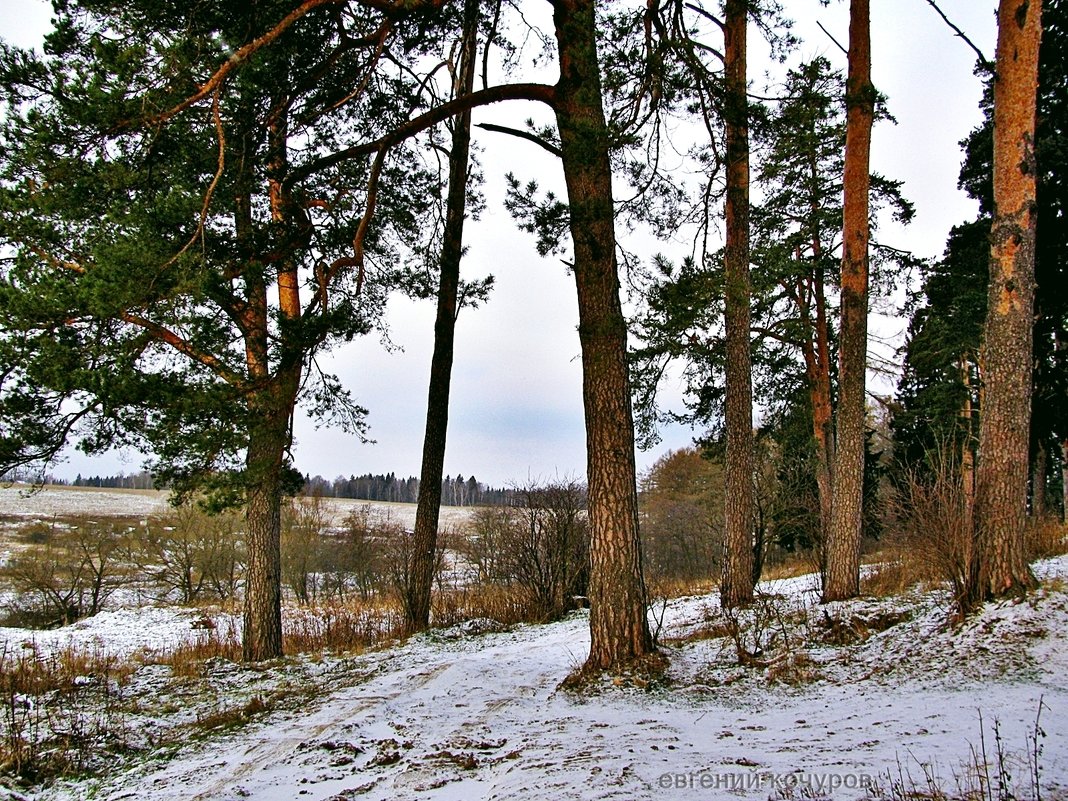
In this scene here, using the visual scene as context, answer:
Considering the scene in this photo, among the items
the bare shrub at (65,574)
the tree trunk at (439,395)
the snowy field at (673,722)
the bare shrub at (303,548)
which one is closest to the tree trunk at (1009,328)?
the snowy field at (673,722)

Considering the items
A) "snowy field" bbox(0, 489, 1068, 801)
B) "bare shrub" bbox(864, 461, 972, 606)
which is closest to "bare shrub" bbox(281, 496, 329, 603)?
"snowy field" bbox(0, 489, 1068, 801)

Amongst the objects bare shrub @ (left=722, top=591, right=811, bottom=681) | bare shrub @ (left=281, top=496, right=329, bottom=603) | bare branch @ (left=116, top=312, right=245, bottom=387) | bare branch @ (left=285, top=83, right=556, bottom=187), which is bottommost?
bare shrub @ (left=281, top=496, right=329, bottom=603)

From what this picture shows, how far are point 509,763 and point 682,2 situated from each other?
7.79 metres

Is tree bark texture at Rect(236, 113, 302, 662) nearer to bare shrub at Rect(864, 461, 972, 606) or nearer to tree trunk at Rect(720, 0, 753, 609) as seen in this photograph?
tree trunk at Rect(720, 0, 753, 609)

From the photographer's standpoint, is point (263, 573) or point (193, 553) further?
point (193, 553)

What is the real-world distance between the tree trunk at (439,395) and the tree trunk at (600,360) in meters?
4.81

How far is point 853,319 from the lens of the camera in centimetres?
839

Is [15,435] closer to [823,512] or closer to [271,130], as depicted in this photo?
[271,130]

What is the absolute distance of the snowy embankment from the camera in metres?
2.83

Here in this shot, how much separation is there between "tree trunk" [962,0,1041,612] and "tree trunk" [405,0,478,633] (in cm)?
747

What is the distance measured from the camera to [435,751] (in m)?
3.83

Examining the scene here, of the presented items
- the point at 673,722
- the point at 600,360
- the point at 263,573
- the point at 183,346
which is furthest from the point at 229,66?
the point at 263,573

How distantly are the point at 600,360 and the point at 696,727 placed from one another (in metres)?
3.11

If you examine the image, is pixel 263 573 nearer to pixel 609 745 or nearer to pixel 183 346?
pixel 183 346
